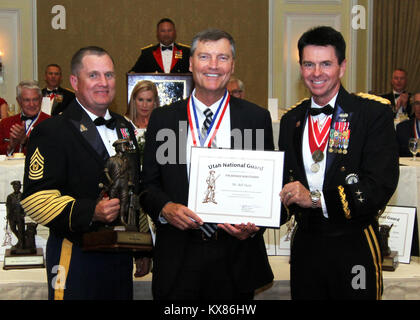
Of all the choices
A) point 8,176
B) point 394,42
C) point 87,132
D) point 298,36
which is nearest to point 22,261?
point 8,176

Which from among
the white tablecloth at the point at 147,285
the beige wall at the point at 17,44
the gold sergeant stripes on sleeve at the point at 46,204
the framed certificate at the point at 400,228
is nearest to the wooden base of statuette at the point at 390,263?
the white tablecloth at the point at 147,285

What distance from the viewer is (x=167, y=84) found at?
6.58m

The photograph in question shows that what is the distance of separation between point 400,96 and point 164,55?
398 cm

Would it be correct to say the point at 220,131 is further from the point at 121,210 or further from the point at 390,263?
the point at 390,263

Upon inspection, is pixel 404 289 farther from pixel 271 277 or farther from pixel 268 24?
pixel 268 24

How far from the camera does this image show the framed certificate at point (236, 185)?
2627 mm

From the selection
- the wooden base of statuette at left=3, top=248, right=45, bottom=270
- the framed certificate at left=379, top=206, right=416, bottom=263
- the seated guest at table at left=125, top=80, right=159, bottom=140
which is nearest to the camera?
the wooden base of statuette at left=3, top=248, right=45, bottom=270

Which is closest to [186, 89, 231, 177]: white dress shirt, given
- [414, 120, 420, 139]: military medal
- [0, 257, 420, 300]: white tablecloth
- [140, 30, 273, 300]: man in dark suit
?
[140, 30, 273, 300]: man in dark suit

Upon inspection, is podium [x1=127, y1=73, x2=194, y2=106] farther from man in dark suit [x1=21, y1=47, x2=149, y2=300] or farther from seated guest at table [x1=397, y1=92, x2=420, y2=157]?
man in dark suit [x1=21, y1=47, x2=149, y2=300]

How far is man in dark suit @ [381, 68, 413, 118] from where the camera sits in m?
9.43

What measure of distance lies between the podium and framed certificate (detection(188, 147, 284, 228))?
390cm

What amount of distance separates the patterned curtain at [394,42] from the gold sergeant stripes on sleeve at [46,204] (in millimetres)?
9677

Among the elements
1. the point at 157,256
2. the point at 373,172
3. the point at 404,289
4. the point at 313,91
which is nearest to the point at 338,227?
the point at 373,172

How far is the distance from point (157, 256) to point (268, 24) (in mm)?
9275
